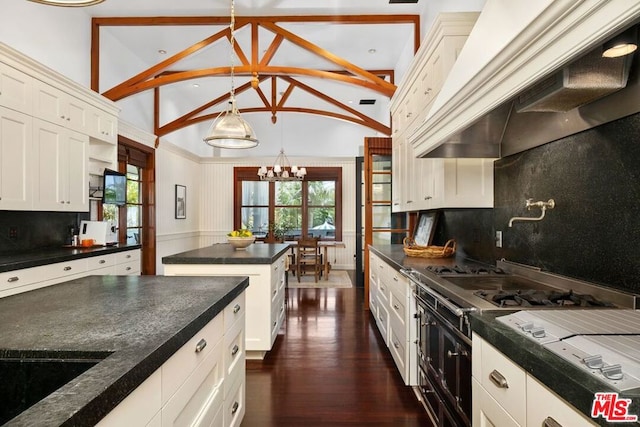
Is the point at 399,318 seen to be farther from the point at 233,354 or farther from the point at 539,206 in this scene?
the point at 233,354

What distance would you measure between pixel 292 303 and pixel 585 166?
4.33 meters

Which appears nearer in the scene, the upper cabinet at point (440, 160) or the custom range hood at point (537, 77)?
the custom range hood at point (537, 77)

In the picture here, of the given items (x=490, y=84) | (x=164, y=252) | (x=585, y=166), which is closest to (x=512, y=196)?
(x=585, y=166)

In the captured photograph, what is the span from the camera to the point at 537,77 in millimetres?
1054

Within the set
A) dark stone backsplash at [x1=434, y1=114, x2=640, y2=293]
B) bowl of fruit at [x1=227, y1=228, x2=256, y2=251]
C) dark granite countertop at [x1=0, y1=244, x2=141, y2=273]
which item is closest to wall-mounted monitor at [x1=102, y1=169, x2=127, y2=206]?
dark granite countertop at [x1=0, y1=244, x2=141, y2=273]

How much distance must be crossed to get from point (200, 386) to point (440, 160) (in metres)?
2.18

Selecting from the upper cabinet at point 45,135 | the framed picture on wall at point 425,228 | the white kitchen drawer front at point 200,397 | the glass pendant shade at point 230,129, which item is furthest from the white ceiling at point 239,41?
the white kitchen drawer front at point 200,397

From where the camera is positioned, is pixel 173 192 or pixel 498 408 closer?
pixel 498 408

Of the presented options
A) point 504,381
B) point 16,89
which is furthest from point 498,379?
point 16,89

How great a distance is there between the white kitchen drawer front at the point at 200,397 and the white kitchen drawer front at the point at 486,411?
103cm

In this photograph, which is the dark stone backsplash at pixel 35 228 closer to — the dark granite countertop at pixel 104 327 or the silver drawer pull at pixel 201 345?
the dark granite countertop at pixel 104 327

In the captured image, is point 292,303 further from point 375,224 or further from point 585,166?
point 585,166

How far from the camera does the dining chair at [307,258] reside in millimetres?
6963

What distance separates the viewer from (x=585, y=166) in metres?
1.68
